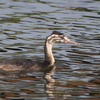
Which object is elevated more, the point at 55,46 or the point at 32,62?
the point at 32,62

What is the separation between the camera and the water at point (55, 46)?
12984 mm

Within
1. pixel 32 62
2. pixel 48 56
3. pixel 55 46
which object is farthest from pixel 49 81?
pixel 55 46

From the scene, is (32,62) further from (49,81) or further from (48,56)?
(49,81)

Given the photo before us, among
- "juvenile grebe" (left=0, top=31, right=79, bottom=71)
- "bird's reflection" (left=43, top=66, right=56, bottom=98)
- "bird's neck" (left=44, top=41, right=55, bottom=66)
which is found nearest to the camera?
"bird's reflection" (left=43, top=66, right=56, bottom=98)

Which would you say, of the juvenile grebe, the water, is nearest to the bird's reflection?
the water

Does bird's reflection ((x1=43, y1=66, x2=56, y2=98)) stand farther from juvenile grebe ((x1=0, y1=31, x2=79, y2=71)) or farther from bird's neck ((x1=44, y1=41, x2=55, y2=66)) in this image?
juvenile grebe ((x1=0, y1=31, x2=79, y2=71))

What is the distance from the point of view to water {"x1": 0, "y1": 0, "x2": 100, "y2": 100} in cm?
1298

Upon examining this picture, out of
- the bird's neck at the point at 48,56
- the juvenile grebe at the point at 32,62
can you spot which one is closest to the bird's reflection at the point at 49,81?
the bird's neck at the point at 48,56

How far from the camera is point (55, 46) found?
1897cm

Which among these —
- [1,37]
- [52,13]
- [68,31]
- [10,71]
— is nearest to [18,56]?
[10,71]

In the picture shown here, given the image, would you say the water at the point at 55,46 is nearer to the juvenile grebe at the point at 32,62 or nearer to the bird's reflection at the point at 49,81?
the bird's reflection at the point at 49,81

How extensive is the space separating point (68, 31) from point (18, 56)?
16.3ft

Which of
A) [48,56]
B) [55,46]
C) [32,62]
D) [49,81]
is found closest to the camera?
[49,81]

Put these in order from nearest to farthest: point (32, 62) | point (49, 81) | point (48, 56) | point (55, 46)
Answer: point (49, 81) < point (32, 62) < point (48, 56) < point (55, 46)
